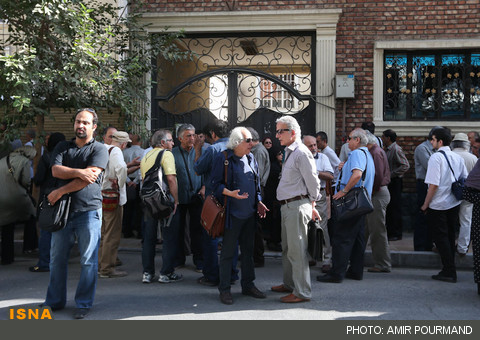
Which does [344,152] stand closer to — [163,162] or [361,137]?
[361,137]

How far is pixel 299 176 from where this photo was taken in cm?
611

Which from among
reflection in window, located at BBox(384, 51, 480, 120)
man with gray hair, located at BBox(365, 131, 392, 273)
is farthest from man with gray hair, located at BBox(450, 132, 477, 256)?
reflection in window, located at BBox(384, 51, 480, 120)

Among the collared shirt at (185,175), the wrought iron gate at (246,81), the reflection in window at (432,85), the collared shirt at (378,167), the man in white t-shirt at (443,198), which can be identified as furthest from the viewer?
the wrought iron gate at (246,81)

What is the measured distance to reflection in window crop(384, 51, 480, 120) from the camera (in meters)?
Answer: 11.4

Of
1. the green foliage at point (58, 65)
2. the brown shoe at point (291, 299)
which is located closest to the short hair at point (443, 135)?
the brown shoe at point (291, 299)

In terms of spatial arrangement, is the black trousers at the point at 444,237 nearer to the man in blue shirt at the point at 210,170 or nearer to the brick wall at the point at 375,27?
the man in blue shirt at the point at 210,170

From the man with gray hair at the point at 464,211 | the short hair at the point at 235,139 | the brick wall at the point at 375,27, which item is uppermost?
the brick wall at the point at 375,27

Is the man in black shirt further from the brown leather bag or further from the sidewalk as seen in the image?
the sidewalk

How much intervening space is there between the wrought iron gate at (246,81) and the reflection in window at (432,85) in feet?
5.34

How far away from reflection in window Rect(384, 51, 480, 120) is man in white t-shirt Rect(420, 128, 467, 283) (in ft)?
13.4

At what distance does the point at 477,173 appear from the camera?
648 cm

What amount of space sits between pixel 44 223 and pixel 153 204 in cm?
156

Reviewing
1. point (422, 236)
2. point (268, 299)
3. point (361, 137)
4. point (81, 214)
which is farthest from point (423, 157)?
point (81, 214)

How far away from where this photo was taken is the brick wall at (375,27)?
11.1 m
